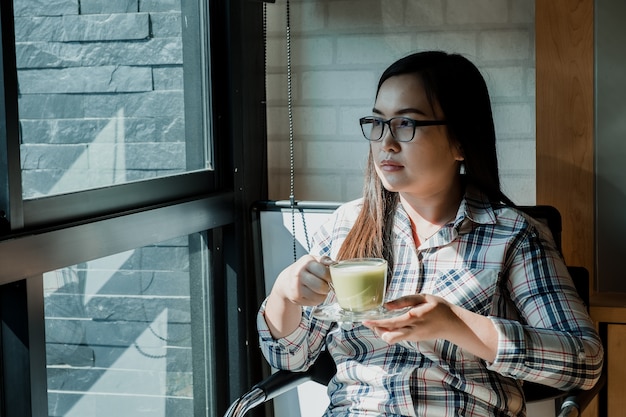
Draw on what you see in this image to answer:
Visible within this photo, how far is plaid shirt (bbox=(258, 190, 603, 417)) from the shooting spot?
178cm

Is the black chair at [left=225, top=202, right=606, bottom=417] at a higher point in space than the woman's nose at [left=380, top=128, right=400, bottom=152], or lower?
lower

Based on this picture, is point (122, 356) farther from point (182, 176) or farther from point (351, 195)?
point (351, 195)

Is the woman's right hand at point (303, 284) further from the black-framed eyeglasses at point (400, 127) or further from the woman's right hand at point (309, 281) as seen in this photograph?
the black-framed eyeglasses at point (400, 127)

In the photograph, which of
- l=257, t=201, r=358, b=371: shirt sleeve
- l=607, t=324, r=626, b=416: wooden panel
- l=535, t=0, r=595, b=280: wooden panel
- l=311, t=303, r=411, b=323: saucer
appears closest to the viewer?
l=311, t=303, r=411, b=323: saucer

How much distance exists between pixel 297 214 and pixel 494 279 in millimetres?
818

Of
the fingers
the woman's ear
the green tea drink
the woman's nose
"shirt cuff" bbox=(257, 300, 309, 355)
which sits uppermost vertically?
the woman's nose

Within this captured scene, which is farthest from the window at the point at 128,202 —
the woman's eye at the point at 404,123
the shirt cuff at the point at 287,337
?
the woman's eye at the point at 404,123

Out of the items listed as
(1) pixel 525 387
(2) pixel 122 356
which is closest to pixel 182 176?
(2) pixel 122 356

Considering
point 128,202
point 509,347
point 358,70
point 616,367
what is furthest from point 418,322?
point 358,70

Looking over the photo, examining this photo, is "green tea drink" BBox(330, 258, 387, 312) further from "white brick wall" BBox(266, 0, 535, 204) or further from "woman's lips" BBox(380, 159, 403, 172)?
"white brick wall" BBox(266, 0, 535, 204)

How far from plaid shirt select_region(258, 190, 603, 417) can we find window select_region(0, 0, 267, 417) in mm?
399

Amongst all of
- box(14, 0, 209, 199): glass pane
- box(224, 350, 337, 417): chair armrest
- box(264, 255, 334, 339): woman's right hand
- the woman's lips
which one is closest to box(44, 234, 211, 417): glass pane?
box(14, 0, 209, 199): glass pane

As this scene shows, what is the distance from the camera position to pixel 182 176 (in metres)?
2.37

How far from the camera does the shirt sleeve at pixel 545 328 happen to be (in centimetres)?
173
